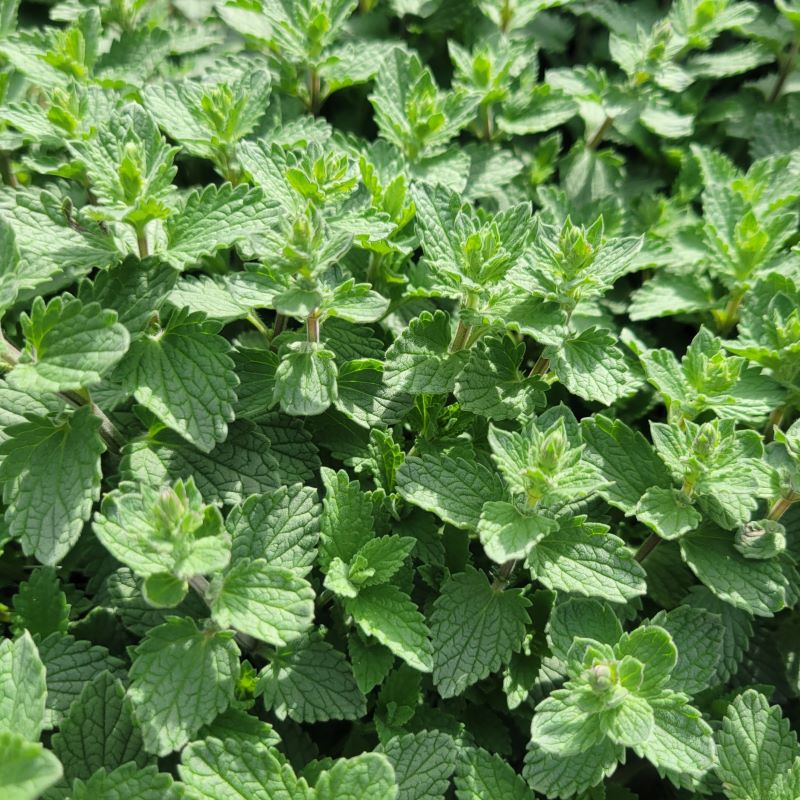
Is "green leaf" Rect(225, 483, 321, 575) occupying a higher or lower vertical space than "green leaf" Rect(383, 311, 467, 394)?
lower

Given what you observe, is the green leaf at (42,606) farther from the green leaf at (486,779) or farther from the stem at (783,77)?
the stem at (783,77)

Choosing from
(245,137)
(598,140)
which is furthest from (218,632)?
(598,140)

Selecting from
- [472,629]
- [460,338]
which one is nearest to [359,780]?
[472,629]

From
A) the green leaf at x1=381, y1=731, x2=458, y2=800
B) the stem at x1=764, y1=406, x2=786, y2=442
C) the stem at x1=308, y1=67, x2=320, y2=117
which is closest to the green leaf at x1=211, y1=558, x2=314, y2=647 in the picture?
the green leaf at x1=381, y1=731, x2=458, y2=800

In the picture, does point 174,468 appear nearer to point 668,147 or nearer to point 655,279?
point 655,279

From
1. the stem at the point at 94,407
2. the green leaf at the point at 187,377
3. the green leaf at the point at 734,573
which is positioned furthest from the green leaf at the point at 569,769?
the stem at the point at 94,407

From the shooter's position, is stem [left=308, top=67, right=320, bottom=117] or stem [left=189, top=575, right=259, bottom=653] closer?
stem [left=189, top=575, right=259, bottom=653]

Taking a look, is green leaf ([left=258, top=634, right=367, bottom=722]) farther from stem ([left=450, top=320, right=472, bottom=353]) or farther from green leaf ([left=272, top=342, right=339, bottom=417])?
stem ([left=450, top=320, right=472, bottom=353])
